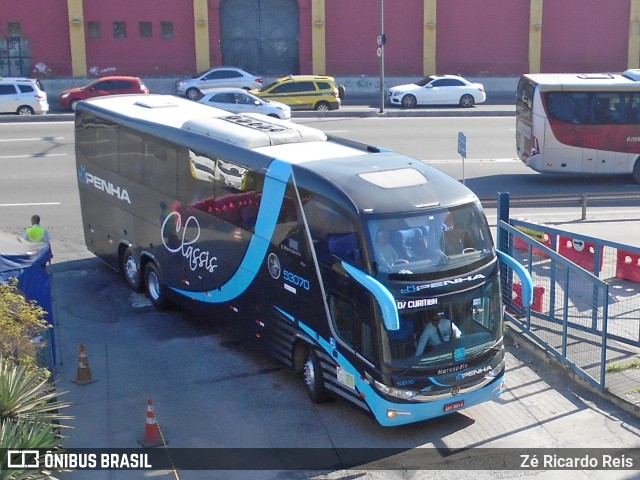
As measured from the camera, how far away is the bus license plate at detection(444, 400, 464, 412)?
11312 millimetres

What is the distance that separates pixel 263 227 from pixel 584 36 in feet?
132

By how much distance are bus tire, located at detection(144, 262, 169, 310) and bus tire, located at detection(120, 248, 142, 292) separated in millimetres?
324

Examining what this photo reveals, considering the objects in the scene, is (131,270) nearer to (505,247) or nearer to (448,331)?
(505,247)

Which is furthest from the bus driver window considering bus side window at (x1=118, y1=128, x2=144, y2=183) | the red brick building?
the red brick building

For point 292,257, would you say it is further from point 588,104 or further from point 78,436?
point 588,104

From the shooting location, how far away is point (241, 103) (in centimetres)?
3400

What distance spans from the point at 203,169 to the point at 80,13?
33.6m

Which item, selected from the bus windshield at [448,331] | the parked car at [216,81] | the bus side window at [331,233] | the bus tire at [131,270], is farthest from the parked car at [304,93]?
the bus windshield at [448,331]

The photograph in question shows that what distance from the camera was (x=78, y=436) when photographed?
457 inches

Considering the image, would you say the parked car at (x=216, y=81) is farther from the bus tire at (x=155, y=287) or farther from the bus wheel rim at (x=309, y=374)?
the bus wheel rim at (x=309, y=374)

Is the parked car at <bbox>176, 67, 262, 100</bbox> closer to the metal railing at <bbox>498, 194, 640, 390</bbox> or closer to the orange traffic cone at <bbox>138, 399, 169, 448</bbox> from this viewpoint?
the metal railing at <bbox>498, 194, 640, 390</bbox>

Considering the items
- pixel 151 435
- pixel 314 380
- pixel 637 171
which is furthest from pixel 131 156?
pixel 637 171

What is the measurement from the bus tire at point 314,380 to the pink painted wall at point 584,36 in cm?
4031

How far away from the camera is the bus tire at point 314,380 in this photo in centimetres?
1219
